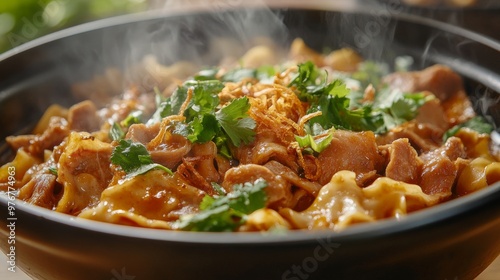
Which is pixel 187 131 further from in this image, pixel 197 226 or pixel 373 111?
pixel 373 111

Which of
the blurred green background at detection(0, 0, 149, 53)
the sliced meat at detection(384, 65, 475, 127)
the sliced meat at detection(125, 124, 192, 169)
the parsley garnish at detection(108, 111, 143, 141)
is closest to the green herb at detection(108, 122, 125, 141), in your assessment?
the parsley garnish at detection(108, 111, 143, 141)

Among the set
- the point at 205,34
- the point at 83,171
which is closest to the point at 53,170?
the point at 83,171

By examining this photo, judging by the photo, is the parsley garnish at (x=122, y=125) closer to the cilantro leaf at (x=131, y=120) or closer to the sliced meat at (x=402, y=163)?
the cilantro leaf at (x=131, y=120)

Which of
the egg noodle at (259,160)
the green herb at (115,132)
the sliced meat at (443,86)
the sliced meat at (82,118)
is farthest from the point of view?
the sliced meat at (443,86)

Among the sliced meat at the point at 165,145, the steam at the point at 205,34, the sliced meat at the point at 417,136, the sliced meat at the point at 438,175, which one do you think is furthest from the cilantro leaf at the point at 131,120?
the sliced meat at the point at 438,175

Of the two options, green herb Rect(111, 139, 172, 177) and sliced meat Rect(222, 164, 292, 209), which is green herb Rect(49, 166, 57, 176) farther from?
sliced meat Rect(222, 164, 292, 209)
